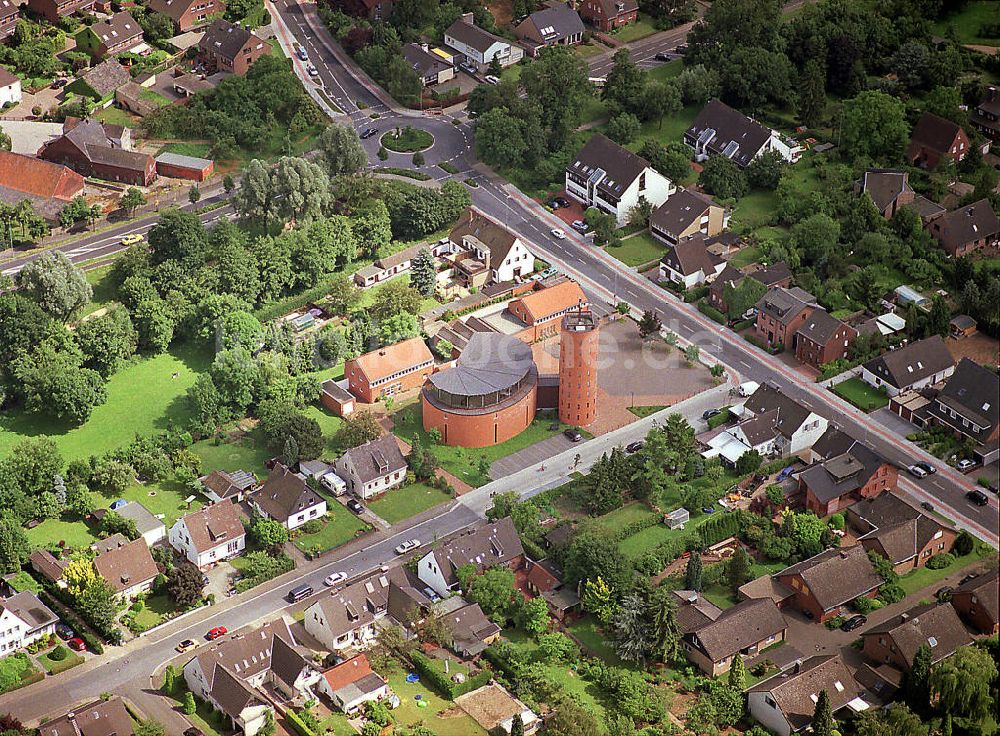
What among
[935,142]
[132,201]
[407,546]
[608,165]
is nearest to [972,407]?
[935,142]

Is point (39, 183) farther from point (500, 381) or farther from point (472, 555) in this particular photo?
point (472, 555)

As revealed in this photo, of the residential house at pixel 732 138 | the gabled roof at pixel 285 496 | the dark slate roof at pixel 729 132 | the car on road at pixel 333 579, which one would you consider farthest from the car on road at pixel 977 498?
the dark slate roof at pixel 729 132

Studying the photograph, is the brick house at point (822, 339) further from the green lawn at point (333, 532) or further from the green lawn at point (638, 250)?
the green lawn at point (333, 532)

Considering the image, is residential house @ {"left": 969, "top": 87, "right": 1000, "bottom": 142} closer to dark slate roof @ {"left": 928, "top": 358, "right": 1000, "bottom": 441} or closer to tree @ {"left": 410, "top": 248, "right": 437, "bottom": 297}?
dark slate roof @ {"left": 928, "top": 358, "right": 1000, "bottom": 441}

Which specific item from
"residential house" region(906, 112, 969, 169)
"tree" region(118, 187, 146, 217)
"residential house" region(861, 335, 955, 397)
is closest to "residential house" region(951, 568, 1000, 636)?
"residential house" region(861, 335, 955, 397)

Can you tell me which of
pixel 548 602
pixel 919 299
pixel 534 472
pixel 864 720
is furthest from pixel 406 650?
pixel 919 299

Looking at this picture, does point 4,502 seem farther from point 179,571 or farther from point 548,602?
point 548,602
